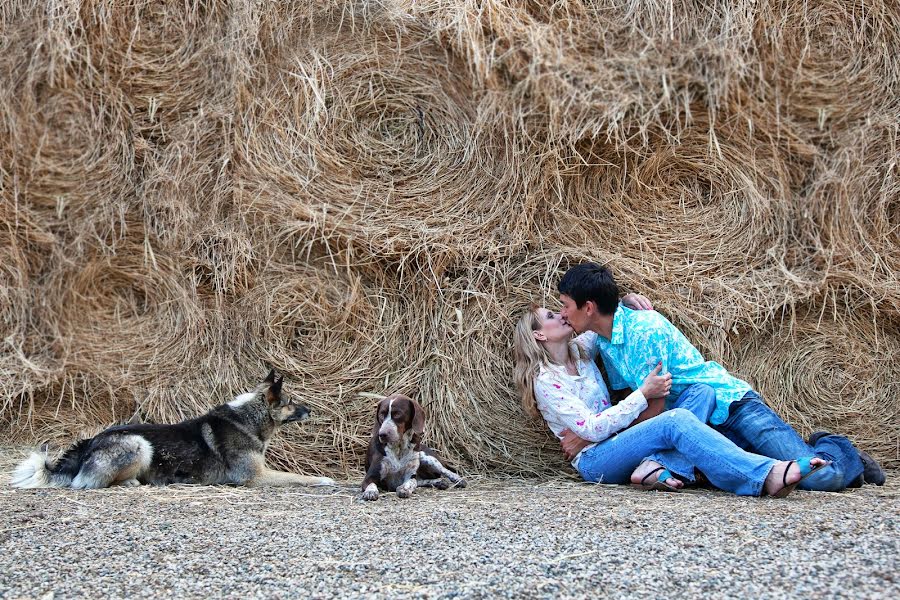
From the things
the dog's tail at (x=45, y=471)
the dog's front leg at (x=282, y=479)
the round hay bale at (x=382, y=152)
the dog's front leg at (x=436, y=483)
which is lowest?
the dog's front leg at (x=282, y=479)

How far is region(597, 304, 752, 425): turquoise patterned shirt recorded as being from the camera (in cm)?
464

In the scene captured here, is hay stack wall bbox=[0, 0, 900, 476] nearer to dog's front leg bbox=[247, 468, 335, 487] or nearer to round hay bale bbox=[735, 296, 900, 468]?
round hay bale bbox=[735, 296, 900, 468]

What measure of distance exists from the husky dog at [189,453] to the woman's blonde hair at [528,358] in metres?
1.14

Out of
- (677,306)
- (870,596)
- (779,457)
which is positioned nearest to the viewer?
(870,596)

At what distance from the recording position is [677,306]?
16.8 ft

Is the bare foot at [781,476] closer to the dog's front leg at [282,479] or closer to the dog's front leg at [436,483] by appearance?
the dog's front leg at [436,483]

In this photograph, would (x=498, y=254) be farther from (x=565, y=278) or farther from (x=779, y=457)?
(x=779, y=457)

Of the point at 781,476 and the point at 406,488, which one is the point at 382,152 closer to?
the point at 406,488

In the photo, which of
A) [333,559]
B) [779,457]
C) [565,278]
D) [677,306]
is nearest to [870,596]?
[333,559]

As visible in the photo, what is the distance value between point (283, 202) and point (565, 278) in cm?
171

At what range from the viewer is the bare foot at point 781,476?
388 cm

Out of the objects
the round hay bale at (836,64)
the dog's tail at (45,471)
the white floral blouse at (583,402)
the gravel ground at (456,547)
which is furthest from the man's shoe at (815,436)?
the dog's tail at (45,471)

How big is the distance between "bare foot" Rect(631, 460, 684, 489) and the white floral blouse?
0.80ft

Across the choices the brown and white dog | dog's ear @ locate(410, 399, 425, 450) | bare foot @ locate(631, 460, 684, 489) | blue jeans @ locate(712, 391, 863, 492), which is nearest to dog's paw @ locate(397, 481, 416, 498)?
the brown and white dog
